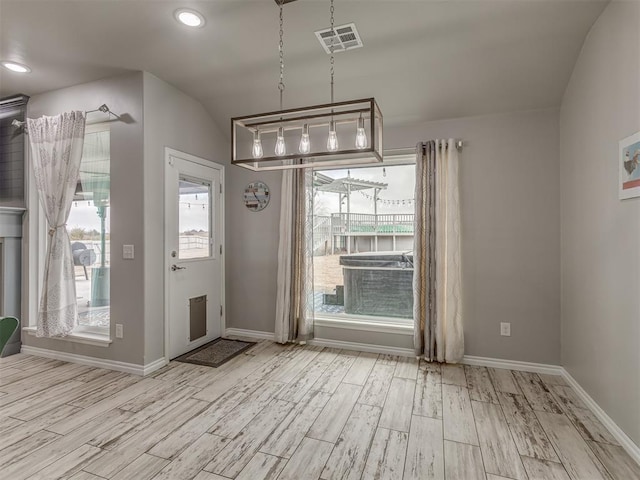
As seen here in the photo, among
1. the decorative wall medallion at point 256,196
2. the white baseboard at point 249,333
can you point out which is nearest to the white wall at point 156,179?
the decorative wall medallion at point 256,196

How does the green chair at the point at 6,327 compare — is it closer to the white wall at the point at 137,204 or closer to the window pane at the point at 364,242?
the white wall at the point at 137,204

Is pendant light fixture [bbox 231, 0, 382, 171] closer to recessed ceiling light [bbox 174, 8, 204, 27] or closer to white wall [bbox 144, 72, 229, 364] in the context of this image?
recessed ceiling light [bbox 174, 8, 204, 27]

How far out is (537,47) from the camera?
252 cm

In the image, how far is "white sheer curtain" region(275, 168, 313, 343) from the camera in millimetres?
3729

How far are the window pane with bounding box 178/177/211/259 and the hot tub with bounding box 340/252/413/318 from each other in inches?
65.7

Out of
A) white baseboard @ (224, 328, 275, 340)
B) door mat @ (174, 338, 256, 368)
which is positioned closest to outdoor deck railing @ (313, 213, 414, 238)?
white baseboard @ (224, 328, 275, 340)

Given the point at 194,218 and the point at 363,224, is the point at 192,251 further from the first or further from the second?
the point at 363,224

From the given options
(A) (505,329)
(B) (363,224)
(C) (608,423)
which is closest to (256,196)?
(B) (363,224)

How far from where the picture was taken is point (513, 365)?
10.1 feet

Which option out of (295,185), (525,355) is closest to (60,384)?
(295,185)

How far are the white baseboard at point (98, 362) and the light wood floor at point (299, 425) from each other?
2.8 inches

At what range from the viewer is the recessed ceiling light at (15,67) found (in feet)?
9.49

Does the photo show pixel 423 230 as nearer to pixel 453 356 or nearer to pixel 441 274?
pixel 441 274

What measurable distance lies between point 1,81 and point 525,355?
5869 millimetres
